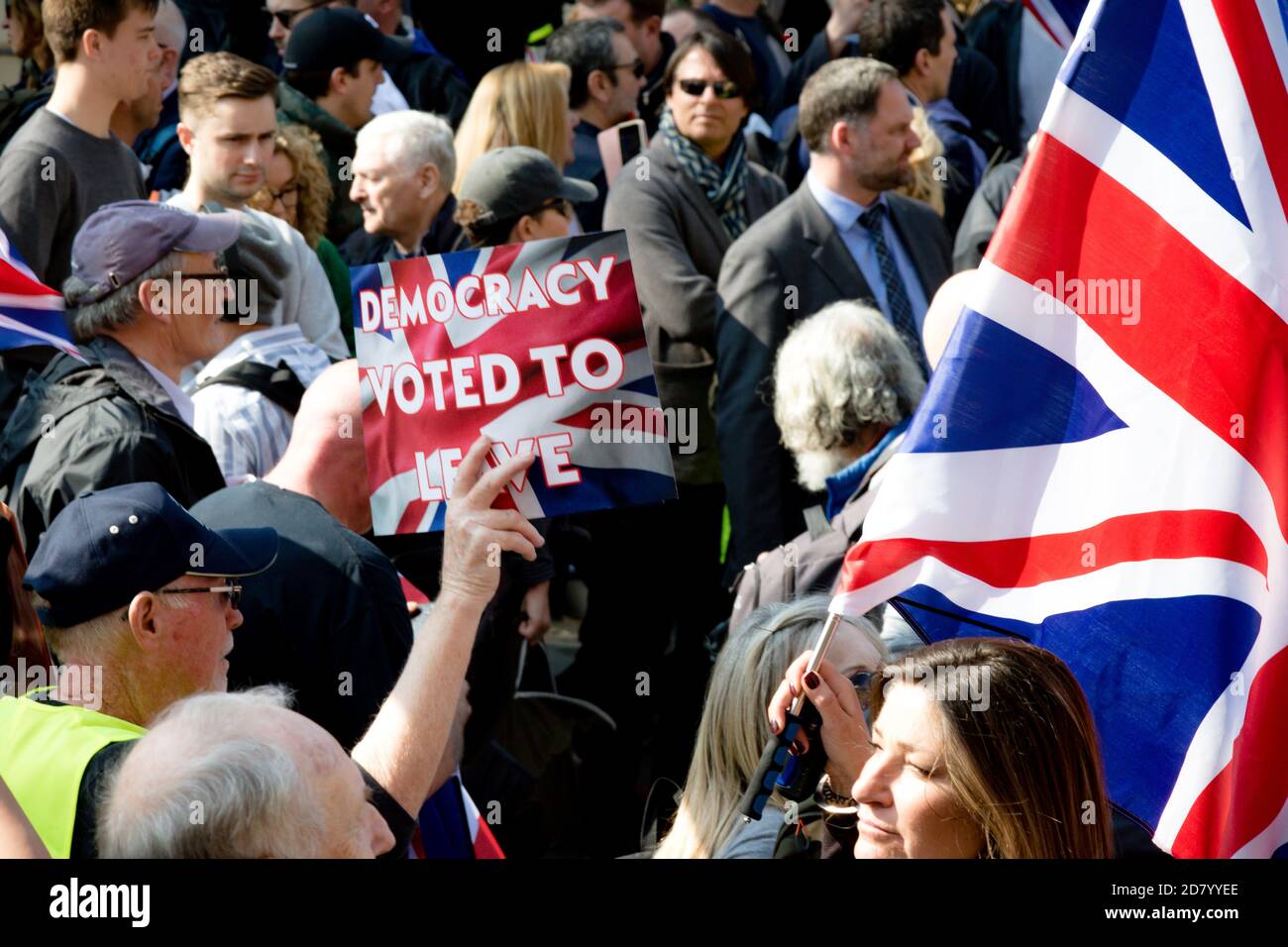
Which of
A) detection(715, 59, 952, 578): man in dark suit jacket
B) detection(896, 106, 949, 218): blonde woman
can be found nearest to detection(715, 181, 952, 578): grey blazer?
detection(715, 59, 952, 578): man in dark suit jacket

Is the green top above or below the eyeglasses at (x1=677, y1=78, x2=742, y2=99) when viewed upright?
below

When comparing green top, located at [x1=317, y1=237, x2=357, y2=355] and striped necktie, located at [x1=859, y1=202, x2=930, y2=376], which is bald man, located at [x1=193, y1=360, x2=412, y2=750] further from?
striped necktie, located at [x1=859, y1=202, x2=930, y2=376]

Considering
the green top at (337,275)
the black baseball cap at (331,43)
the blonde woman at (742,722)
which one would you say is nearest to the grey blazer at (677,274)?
the green top at (337,275)

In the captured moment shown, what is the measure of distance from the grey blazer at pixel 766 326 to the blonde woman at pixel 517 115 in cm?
106

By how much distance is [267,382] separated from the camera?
493cm

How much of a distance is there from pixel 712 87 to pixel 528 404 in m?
3.70

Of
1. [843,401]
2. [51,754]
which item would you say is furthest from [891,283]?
[51,754]

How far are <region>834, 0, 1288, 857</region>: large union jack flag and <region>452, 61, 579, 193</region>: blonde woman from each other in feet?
12.3

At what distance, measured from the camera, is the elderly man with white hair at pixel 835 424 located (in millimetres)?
4656

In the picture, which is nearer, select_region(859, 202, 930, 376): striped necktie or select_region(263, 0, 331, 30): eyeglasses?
select_region(859, 202, 930, 376): striped necktie

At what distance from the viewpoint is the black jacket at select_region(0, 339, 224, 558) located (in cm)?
400

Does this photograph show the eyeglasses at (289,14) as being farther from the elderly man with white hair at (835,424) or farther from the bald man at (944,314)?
the bald man at (944,314)

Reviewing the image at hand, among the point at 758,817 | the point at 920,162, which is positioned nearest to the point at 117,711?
the point at 758,817

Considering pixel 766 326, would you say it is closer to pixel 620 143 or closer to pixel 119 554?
pixel 620 143
